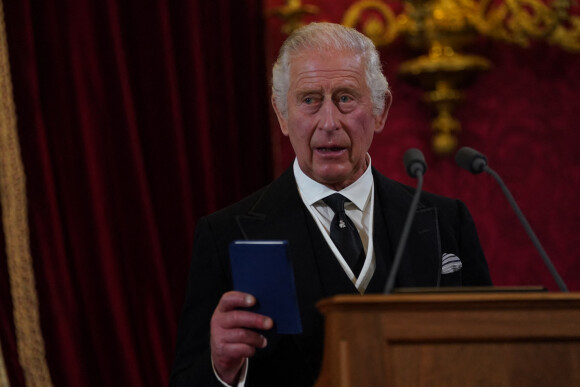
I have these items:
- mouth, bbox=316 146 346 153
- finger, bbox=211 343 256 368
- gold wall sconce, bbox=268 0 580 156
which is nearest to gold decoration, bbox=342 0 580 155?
gold wall sconce, bbox=268 0 580 156

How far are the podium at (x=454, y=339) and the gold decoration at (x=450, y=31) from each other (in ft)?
7.11

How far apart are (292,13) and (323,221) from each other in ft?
5.19

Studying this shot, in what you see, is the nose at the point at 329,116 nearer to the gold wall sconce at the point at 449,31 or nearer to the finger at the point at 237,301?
the finger at the point at 237,301

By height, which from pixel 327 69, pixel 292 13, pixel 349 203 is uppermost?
pixel 292 13

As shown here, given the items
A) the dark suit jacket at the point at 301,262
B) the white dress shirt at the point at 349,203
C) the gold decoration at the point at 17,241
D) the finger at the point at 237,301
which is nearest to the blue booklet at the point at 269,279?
the finger at the point at 237,301

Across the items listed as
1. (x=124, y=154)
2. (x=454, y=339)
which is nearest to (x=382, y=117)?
(x=454, y=339)

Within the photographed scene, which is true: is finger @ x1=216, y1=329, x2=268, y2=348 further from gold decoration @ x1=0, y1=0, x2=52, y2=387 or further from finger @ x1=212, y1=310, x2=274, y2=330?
gold decoration @ x1=0, y1=0, x2=52, y2=387

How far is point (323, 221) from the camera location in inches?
76.4

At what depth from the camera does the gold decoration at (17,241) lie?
9.49 feet

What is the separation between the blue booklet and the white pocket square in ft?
1.81

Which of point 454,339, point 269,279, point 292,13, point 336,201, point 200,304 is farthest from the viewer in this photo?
point 292,13

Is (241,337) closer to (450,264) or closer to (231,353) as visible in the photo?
(231,353)

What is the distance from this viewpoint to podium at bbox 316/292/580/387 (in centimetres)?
125

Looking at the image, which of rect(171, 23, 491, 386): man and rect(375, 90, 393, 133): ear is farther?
rect(375, 90, 393, 133): ear
